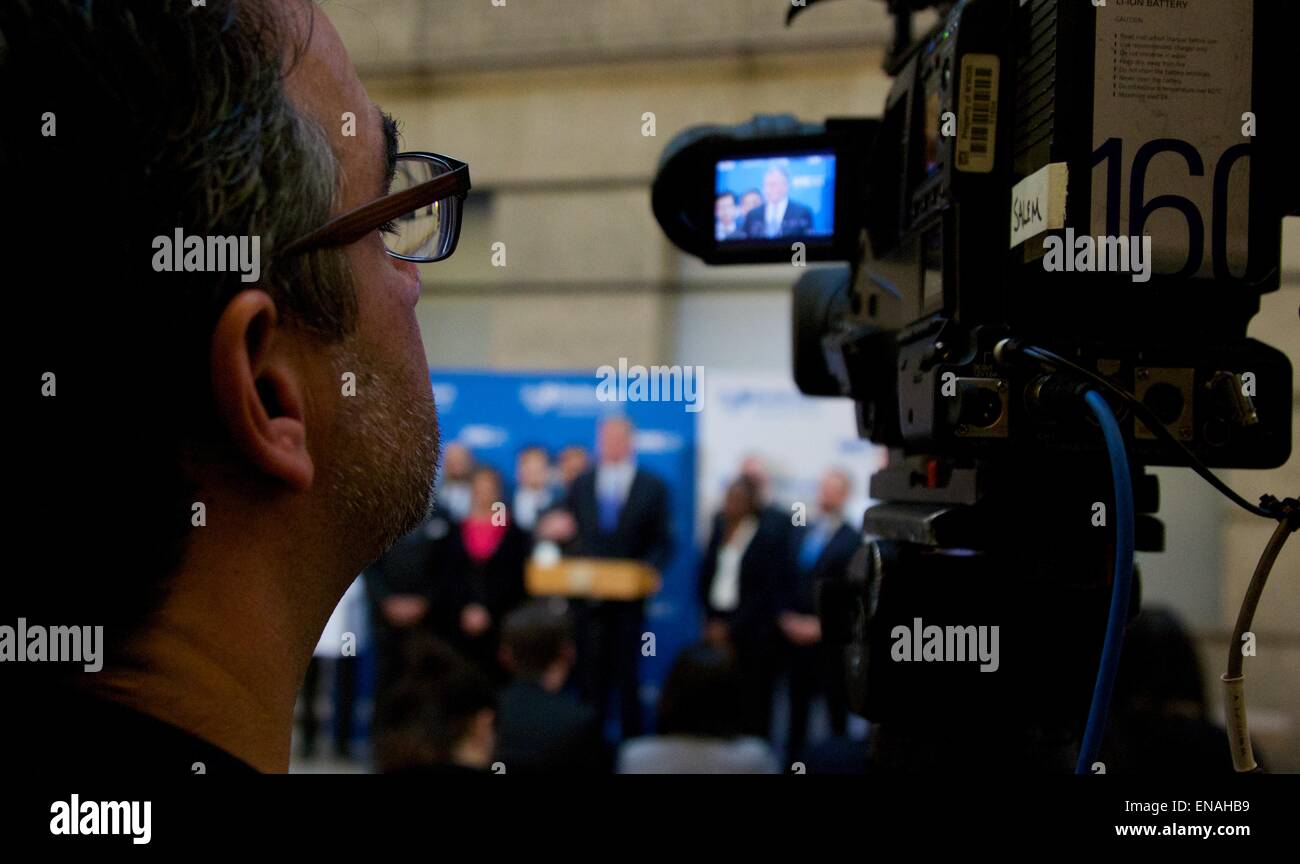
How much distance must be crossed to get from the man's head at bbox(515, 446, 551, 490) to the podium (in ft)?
1.45

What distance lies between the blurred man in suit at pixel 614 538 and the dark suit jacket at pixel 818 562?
2.32 ft

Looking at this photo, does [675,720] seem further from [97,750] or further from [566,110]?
[566,110]

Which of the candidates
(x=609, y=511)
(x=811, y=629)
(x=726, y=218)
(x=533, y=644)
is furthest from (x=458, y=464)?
(x=726, y=218)

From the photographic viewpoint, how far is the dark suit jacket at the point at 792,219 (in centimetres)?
164

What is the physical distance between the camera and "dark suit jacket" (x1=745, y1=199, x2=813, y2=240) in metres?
1.64

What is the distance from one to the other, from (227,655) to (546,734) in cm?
217

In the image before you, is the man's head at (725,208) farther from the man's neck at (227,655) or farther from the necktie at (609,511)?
the necktie at (609,511)

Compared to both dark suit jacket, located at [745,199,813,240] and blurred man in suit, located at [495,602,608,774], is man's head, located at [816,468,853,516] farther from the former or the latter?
dark suit jacket, located at [745,199,813,240]

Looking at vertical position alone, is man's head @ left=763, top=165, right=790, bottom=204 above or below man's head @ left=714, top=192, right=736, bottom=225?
above

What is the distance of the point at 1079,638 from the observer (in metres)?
1.37

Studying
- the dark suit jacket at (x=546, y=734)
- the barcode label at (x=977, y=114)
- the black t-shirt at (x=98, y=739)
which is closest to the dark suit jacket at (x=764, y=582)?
the dark suit jacket at (x=546, y=734)

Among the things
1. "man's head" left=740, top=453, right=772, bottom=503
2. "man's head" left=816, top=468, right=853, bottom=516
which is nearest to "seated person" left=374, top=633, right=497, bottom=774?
"man's head" left=740, top=453, right=772, bottom=503

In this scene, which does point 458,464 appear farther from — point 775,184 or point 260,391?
point 260,391

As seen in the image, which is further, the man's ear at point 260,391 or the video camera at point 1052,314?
the video camera at point 1052,314
